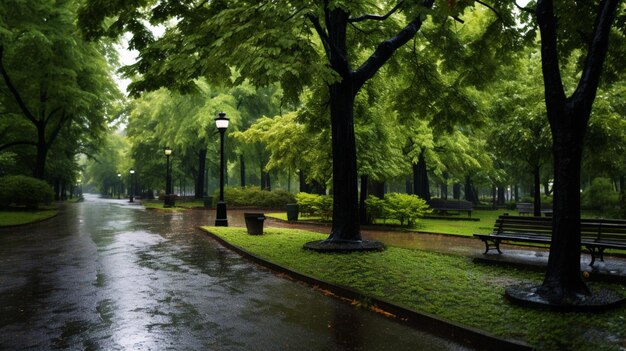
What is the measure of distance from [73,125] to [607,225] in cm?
3925

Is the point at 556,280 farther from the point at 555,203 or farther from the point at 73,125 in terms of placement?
the point at 73,125

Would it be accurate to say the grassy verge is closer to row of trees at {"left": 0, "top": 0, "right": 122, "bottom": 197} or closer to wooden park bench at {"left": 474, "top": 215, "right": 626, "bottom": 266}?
wooden park bench at {"left": 474, "top": 215, "right": 626, "bottom": 266}

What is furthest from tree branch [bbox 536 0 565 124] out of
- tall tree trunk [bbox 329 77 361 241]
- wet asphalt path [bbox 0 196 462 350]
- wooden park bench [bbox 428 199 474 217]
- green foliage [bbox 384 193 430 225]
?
wooden park bench [bbox 428 199 474 217]

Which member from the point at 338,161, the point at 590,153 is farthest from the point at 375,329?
the point at 590,153

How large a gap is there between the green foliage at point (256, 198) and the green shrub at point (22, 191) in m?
12.8

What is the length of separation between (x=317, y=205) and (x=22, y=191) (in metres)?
17.3

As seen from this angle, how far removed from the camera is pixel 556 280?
648cm

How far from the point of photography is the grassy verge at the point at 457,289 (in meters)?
5.00

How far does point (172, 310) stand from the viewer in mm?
6246

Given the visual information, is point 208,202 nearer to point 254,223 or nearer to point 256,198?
point 256,198

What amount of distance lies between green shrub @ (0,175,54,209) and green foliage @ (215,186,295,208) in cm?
1277

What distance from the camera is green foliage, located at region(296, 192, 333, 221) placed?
22.0m

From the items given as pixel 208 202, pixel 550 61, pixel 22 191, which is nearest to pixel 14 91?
pixel 22 191

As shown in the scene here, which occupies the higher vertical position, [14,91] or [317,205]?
[14,91]
